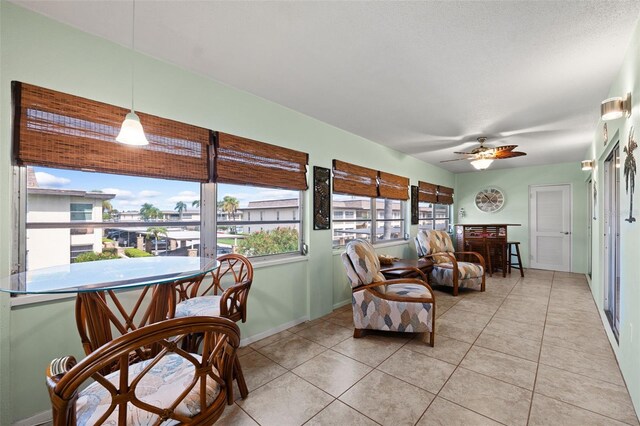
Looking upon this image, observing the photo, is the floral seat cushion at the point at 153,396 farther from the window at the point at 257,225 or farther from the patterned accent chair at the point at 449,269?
the patterned accent chair at the point at 449,269

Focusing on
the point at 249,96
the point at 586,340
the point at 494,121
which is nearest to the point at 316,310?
the point at 249,96

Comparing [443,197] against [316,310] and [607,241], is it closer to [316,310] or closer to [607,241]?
[607,241]

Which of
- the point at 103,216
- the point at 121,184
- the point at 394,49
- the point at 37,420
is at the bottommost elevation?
the point at 37,420

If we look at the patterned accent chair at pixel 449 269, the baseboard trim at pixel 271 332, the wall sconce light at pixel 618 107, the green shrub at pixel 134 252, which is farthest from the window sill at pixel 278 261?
the wall sconce light at pixel 618 107

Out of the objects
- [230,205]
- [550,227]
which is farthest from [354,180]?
[550,227]

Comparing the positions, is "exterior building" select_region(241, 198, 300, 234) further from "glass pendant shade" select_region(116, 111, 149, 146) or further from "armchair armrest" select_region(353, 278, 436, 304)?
"glass pendant shade" select_region(116, 111, 149, 146)

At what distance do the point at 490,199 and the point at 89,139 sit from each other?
25.5 feet

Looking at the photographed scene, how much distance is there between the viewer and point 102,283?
129 centimetres

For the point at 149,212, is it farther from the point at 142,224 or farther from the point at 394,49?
the point at 394,49

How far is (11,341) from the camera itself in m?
1.63

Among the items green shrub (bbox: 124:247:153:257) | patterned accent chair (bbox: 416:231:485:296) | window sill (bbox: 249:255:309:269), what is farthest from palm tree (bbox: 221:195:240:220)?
patterned accent chair (bbox: 416:231:485:296)

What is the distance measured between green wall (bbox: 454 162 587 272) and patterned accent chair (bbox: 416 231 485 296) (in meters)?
2.83

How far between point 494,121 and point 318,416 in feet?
12.1

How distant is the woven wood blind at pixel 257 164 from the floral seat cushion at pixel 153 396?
5.48ft
